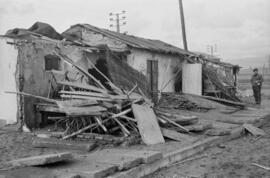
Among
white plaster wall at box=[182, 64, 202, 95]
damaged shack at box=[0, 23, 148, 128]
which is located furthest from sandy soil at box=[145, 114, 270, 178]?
white plaster wall at box=[182, 64, 202, 95]

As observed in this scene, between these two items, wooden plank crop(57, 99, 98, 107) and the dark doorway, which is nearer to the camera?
wooden plank crop(57, 99, 98, 107)

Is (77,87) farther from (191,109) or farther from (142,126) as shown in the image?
(191,109)

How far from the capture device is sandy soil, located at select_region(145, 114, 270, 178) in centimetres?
618

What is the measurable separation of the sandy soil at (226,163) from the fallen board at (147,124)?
1117 mm

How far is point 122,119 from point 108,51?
161 inches

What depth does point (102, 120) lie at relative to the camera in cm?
843

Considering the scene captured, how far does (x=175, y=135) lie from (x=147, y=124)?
0.78 m

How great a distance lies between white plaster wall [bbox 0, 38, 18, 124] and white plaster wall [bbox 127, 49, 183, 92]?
5.76 m

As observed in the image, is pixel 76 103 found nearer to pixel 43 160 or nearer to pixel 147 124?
pixel 147 124

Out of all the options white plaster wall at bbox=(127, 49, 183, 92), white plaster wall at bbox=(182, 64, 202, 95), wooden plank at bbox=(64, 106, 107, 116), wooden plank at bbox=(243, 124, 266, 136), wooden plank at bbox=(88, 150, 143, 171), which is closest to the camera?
wooden plank at bbox=(88, 150, 143, 171)

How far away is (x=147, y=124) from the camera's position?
8422mm

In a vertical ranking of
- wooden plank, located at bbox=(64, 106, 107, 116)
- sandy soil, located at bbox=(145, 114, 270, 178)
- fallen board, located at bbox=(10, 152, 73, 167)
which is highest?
wooden plank, located at bbox=(64, 106, 107, 116)

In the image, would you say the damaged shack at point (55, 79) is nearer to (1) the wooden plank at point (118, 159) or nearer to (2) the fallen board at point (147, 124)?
(2) the fallen board at point (147, 124)

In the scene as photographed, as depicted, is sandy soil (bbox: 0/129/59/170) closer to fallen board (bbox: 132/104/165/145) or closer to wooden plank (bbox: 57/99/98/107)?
wooden plank (bbox: 57/99/98/107)
